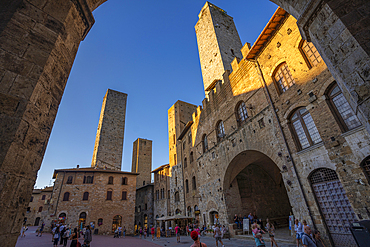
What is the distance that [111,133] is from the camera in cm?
2994

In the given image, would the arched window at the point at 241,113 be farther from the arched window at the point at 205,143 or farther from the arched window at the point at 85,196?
the arched window at the point at 85,196

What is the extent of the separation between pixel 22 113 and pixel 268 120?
35.3 feet

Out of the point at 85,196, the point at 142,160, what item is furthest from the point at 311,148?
the point at 142,160

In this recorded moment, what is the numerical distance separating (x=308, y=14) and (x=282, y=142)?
7.84 meters

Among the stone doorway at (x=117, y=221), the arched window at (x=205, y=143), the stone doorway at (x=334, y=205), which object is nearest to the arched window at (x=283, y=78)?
the stone doorway at (x=334, y=205)

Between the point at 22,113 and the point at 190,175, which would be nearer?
the point at 22,113

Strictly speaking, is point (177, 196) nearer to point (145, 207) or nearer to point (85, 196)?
point (145, 207)

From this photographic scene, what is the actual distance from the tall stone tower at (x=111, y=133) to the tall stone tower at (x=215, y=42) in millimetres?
17982

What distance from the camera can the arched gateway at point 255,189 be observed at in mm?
13609

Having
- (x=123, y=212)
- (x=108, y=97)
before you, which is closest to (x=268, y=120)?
(x=123, y=212)

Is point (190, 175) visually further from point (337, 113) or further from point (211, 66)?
point (337, 113)

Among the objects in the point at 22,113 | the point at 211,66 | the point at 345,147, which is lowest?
the point at 22,113

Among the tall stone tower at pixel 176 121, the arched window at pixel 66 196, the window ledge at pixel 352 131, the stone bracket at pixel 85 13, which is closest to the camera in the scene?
the stone bracket at pixel 85 13

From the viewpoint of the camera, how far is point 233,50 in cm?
2084
